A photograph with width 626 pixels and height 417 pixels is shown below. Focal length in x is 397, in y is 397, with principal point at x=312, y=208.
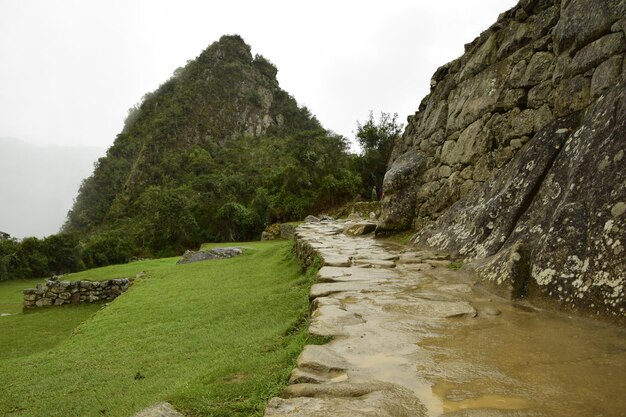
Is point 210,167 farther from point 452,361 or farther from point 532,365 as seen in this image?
point 532,365

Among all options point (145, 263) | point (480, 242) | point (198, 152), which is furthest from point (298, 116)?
point (480, 242)

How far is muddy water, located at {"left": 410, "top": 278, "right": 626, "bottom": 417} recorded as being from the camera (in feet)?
6.73

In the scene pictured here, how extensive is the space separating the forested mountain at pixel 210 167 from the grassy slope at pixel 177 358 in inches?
811

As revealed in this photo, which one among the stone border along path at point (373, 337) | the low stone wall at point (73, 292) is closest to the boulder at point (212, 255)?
the low stone wall at point (73, 292)

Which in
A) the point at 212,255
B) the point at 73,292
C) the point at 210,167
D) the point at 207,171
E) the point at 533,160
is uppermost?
the point at 210,167

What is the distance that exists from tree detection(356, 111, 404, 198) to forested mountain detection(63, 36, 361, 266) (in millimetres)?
1706

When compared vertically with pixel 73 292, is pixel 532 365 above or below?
above

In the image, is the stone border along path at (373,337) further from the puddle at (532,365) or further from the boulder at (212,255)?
the boulder at (212,255)

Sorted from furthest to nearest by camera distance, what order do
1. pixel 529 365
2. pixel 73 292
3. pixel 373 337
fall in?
pixel 73 292, pixel 373 337, pixel 529 365

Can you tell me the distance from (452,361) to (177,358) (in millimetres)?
3700

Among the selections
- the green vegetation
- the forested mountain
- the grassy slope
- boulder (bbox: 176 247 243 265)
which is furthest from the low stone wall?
the forested mountain

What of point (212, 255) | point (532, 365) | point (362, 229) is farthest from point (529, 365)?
point (212, 255)

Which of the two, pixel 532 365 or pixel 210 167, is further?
pixel 210 167

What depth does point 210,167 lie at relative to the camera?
202ft
